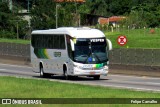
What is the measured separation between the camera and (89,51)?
35219mm

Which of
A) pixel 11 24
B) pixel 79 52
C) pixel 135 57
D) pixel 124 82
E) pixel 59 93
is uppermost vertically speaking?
pixel 59 93

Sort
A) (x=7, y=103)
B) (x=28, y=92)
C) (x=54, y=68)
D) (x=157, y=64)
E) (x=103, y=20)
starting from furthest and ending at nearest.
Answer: (x=103, y=20), (x=157, y=64), (x=54, y=68), (x=28, y=92), (x=7, y=103)

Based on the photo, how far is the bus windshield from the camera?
35.2m

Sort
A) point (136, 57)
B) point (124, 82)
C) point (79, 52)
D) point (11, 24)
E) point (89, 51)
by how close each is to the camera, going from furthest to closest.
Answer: point (11, 24), point (136, 57), point (79, 52), point (89, 51), point (124, 82)

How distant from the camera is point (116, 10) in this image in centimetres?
17038

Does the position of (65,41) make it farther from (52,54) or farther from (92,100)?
(92,100)

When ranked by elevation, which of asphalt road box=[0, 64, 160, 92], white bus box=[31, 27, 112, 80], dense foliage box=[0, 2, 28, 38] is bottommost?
dense foliage box=[0, 2, 28, 38]

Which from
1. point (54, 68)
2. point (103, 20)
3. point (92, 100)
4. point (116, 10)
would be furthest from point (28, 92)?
point (116, 10)

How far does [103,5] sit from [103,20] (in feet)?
67.6

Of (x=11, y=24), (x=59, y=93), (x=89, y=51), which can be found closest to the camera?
(x=59, y=93)

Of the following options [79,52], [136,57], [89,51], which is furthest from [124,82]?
[136,57]

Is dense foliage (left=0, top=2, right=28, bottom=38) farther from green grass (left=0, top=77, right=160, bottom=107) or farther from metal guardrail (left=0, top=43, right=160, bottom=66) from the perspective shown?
green grass (left=0, top=77, right=160, bottom=107)

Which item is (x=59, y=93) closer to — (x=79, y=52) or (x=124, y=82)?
(x=124, y=82)

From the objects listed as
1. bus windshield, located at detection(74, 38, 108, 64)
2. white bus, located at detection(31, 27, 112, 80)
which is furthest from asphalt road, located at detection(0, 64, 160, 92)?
bus windshield, located at detection(74, 38, 108, 64)
